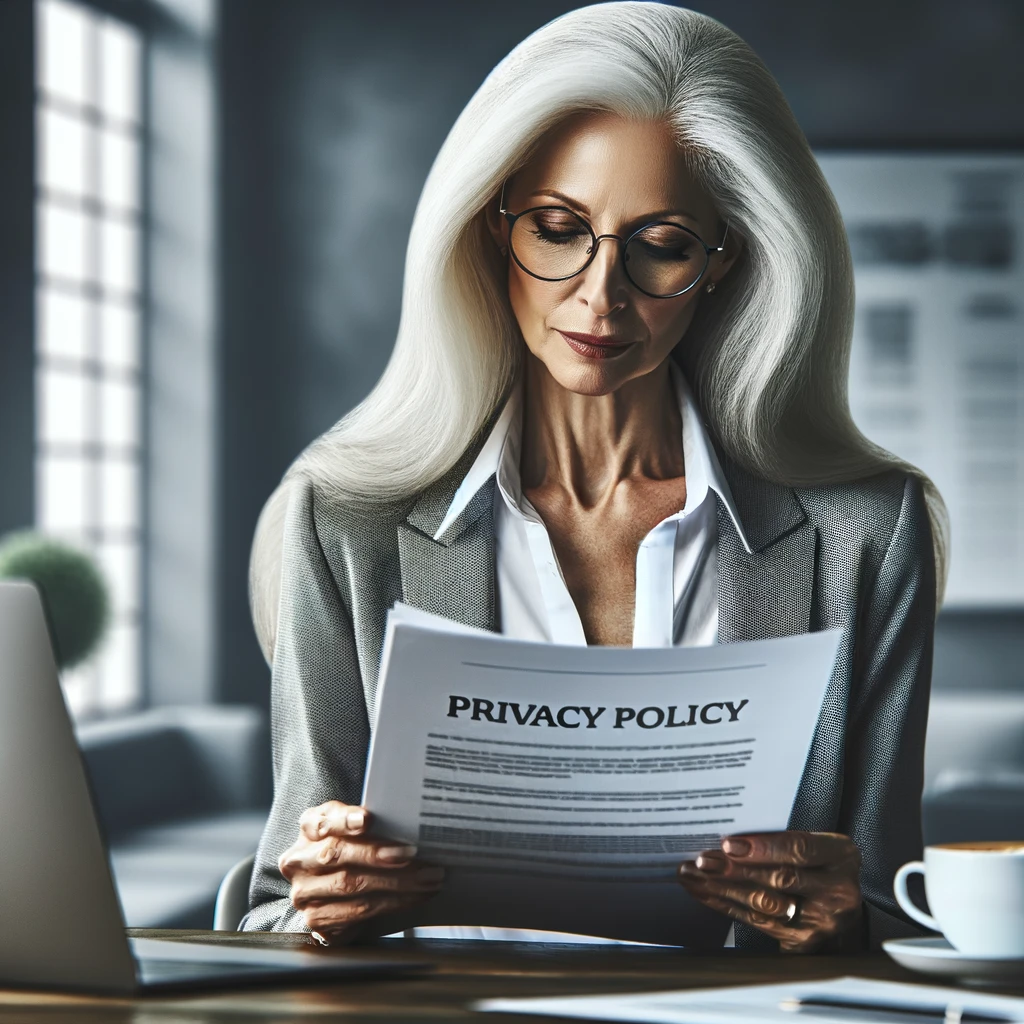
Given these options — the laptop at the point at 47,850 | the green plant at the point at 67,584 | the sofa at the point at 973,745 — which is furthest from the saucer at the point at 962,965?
the green plant at the point at 67,584

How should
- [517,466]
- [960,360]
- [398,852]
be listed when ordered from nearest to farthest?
[398,852]
[517,466]
[960,360]

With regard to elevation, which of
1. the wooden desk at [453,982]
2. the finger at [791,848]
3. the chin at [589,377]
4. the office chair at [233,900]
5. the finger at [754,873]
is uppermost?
the chin at [589,377]

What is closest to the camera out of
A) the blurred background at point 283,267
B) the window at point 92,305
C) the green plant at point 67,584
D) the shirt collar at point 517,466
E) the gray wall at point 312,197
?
the shirt collar at point 517,466

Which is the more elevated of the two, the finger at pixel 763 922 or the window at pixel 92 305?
the window at pixel 92 305

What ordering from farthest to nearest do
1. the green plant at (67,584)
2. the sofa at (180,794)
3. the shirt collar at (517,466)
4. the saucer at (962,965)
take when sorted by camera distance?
1. the green plant at (67,584)
2. the sofa at (180,794)
3. the shirt collar at (517,466)
4. the saucer at (962,965)

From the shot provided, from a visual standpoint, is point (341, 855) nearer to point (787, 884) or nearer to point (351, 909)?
point (351, 909)

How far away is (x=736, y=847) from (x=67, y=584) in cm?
319

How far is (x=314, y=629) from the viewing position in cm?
141

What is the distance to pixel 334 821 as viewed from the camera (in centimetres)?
107

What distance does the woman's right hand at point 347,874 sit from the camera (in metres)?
1.05

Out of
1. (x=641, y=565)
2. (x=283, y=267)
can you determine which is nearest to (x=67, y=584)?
(x=283, y=267)

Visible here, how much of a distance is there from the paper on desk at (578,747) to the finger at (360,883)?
2 cm

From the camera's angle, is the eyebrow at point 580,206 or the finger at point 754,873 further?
the eyebrow at point 580,206

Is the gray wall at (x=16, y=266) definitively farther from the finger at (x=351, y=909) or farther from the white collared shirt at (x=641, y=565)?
the finger at (x=351, y=909)
